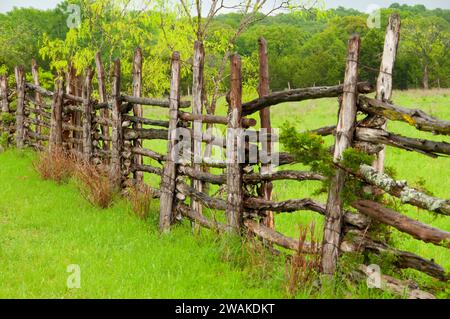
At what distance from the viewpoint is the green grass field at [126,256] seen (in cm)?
483

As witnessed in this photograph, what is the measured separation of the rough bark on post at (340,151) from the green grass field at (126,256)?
0.30 metres

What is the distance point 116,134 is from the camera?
8.43 metres

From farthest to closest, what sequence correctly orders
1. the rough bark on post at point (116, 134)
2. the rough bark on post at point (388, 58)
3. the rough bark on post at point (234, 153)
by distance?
the rough bark on post at point (116, 134) → the rough bark on post at point (234, 153) → the rough bark on post at point (388, 58)

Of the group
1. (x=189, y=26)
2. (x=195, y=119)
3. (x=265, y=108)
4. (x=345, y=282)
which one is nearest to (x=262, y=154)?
(x=265, y=108)

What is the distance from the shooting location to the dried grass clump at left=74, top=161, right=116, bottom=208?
7.98 metres

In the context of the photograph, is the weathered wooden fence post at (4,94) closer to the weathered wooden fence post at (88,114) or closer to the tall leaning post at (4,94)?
the tall leaning post at (4,94)

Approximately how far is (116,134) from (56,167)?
226 centimetres

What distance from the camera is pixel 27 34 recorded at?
4216 cm

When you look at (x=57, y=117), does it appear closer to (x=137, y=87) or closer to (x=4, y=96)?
(x=137, y=87)

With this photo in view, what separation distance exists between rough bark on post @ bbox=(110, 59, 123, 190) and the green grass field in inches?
21.5

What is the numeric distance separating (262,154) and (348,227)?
4.45 ft

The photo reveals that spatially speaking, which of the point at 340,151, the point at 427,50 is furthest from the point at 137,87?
the point at 427,50

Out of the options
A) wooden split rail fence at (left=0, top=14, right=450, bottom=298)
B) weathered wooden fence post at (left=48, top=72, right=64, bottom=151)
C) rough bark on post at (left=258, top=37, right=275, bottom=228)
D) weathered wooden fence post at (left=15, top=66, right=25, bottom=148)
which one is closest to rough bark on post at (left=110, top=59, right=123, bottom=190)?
wooden split rail fence at (left=0, top=14, right=450, bottom=298)

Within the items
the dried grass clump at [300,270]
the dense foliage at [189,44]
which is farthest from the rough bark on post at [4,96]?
the dried grass clump at [300,270]
